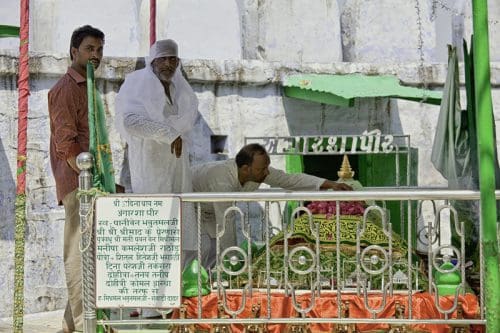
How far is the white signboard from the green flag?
7.2 inches

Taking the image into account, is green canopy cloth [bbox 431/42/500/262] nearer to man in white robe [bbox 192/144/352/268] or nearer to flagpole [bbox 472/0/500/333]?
man in white robe [bbox 192/144/352/268]

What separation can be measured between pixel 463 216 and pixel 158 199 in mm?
1989

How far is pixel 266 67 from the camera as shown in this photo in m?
7.88

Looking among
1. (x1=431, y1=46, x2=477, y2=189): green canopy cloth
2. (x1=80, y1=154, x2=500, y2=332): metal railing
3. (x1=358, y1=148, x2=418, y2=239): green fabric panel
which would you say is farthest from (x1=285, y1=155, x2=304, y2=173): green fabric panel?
(x1=80, y1=154, x2=500, y2=332): metal railing

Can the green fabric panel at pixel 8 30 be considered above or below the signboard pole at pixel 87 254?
above

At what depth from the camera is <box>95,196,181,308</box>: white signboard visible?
16.8 ft

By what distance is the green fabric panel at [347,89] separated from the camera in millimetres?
7426

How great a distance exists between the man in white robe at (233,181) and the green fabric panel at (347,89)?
815mm

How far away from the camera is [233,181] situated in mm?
6539

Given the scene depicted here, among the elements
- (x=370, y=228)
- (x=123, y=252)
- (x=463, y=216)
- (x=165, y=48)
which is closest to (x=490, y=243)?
(x=370, y=228)

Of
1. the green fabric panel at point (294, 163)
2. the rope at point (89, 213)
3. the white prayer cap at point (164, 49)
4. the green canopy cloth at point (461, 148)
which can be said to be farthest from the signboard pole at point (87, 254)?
the green fabric panel at point (294, 163)

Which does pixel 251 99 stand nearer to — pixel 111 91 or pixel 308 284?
pixel 111 91

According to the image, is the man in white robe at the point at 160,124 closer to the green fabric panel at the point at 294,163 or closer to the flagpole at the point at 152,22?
the flagpole at the point at 152,22

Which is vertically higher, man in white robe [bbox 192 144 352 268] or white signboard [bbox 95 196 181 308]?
man in white robe [bbox 192 144 352 268]
